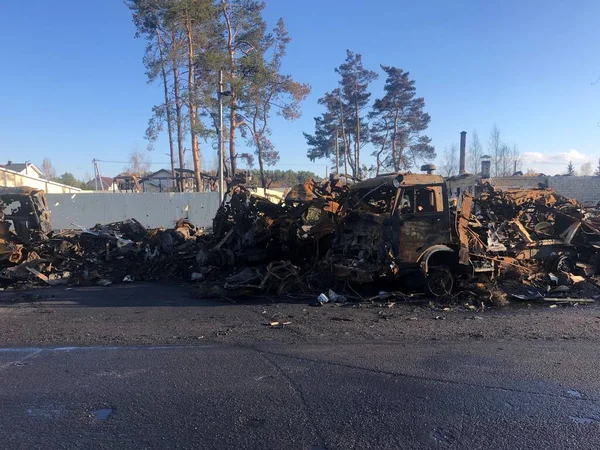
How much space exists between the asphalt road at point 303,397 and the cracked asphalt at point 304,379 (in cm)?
2

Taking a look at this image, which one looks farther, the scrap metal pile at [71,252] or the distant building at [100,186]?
the distant building at [100,186]

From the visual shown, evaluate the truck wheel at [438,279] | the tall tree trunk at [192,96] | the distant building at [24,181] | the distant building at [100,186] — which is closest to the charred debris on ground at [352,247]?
the truck wheel at [438,279]

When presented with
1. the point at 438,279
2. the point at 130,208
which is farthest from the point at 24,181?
the point at 438,279

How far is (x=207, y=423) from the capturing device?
3900 mm

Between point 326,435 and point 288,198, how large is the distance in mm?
8749

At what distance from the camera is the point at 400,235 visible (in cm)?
886

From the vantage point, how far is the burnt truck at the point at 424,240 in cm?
887

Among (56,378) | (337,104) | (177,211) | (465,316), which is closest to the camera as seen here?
(56,378)

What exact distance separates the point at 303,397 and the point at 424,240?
5.29 metres

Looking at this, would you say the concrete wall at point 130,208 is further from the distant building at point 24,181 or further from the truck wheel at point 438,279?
the truck wheel at point 438,279

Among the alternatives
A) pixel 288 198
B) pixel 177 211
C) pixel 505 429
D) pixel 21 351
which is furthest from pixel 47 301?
pixel 177 211

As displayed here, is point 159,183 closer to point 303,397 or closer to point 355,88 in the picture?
point 355,88

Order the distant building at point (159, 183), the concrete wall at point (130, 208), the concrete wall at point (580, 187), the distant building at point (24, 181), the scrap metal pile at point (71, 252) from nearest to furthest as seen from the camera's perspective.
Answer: the scrap metal pile at point (71, 252) < the concrete wall at point (130, 208) < the concrete wall at point (580, 187) < the distant building at point (24, 181) < the distant building at point (159, 183)

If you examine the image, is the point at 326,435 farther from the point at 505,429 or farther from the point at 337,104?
the point at 337,104
